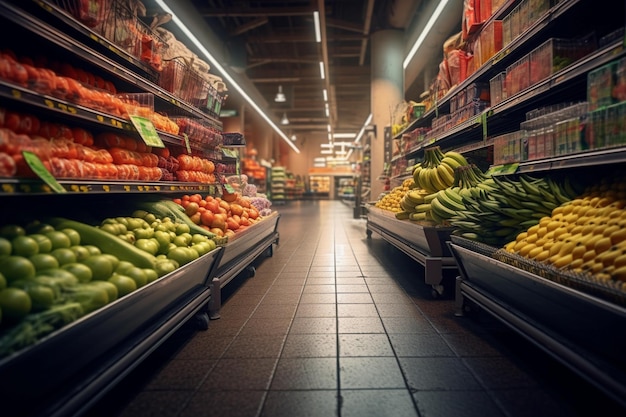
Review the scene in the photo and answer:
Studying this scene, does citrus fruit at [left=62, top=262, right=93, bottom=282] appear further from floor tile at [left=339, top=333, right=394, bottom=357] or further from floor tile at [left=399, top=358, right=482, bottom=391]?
floor tile at [left=399, top=358, right=482, bottom=391]

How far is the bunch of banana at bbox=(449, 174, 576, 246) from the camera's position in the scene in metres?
2.16

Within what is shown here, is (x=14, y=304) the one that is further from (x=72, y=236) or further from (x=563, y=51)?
(x=563, y=51)

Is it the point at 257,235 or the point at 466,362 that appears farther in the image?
the point at 257,235

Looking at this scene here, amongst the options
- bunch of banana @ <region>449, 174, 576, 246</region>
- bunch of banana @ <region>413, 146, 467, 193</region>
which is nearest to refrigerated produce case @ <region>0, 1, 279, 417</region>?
bunch of banana @ <region>449, 174, 576, 246</region>

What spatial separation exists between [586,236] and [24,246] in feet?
7.56

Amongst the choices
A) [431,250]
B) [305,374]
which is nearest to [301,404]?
[305,374]

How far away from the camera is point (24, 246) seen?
1.42 metres

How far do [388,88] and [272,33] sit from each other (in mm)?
4297

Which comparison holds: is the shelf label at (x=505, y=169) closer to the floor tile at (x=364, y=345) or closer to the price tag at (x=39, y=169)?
the floor tile at (x=364, y=345)

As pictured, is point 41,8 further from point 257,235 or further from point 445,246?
point 445,246

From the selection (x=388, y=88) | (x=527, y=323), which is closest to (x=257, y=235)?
(x=527, y=323)

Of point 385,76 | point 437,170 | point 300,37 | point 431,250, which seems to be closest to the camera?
point 431,250

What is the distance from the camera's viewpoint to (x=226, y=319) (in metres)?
2.54

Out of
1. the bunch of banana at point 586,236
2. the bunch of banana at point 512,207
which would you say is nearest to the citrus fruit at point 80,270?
the bunch of banana at point 586,236
